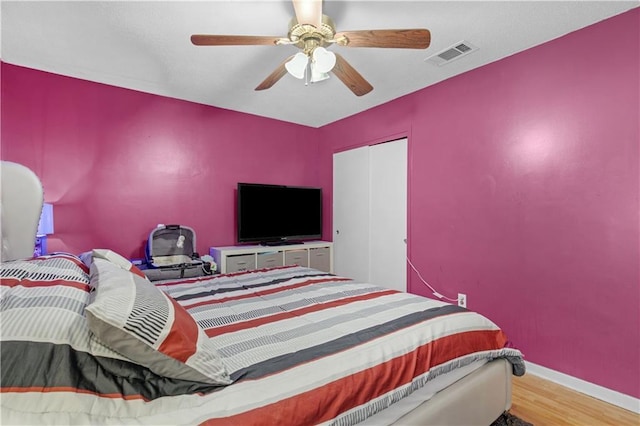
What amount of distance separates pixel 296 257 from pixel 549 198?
2.67 m

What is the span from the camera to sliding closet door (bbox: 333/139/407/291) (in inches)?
136

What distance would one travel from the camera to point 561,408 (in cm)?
189

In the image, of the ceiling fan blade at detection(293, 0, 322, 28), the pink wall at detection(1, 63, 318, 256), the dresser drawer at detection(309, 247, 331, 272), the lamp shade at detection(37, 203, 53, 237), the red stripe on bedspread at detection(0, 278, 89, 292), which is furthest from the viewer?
the dresser drawer at detection(309, 247, 331, 272)

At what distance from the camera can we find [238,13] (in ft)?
6.43

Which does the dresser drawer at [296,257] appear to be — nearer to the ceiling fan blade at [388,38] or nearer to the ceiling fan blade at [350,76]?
the ceiling fan blade at [350,76]

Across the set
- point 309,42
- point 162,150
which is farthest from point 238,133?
point 309,42

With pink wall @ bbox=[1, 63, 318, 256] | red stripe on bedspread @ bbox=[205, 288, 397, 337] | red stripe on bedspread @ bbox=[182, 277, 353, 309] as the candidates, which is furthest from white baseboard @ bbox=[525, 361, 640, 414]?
pink wall @ bbox=[1, 63, 318, 256]

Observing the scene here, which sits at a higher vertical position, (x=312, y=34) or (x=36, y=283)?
(x=312, y=34)

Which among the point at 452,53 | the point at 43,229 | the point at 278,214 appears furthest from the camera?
the point at 278,214

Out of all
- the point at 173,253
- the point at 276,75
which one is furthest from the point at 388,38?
the point at 173,253

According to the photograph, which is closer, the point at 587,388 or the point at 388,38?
the point at 388,38

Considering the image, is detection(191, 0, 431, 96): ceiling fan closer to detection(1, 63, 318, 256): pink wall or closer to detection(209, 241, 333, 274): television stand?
detection(1, 63, 318, 256): pink wall

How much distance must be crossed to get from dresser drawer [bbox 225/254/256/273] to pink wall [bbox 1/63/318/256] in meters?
0.46

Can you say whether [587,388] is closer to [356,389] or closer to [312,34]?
[356,389]
